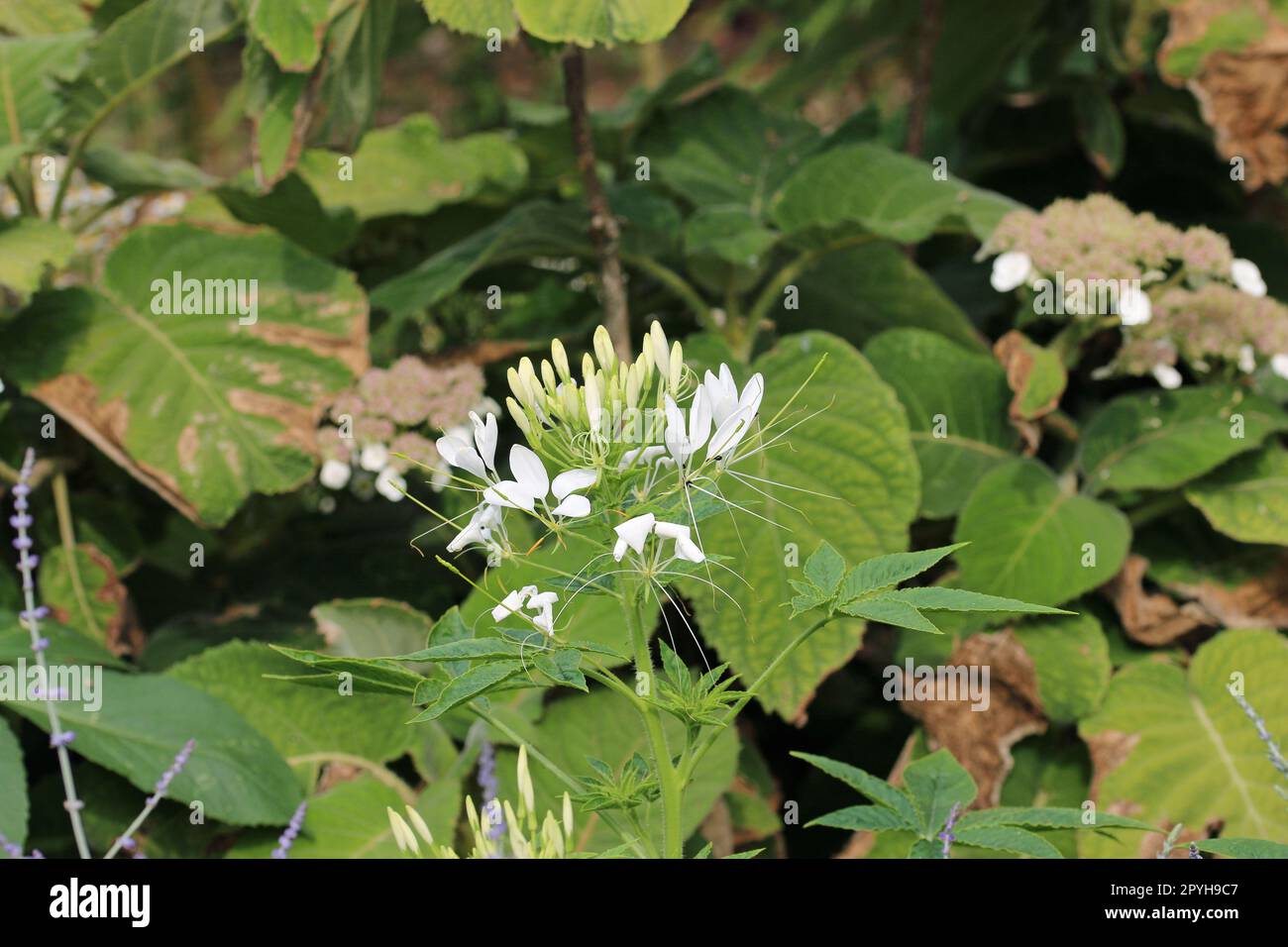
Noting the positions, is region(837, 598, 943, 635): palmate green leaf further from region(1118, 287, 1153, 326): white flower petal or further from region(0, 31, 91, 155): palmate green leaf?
region(0, 31, 91, 155): palmate green leaf

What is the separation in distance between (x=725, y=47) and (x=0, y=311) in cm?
371

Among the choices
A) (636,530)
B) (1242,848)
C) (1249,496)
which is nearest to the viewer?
(636,530)

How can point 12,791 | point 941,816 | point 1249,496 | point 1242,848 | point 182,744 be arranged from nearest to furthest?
point 1242,848
point 941,816
point 12,791
point 182,744
point 1249,496

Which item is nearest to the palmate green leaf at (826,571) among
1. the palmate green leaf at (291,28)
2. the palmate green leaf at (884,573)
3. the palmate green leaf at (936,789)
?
the palmate green leaf at (884,573)

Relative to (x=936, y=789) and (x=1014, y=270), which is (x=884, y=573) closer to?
(x=936, y=789)

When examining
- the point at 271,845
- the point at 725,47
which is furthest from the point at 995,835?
the point at 725,47

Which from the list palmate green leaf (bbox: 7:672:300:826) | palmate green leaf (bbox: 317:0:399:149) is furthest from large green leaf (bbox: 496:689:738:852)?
palmate green leaf (bbox: 317:0:399:149)

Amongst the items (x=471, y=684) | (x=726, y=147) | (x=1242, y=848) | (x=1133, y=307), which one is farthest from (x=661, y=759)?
(x=726, y=147)

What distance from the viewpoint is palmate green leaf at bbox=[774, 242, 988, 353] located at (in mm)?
1725

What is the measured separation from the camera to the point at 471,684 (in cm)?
67

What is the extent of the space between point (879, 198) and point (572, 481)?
1.03 meters

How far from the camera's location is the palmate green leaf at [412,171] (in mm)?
1774

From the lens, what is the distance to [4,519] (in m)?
1.67
